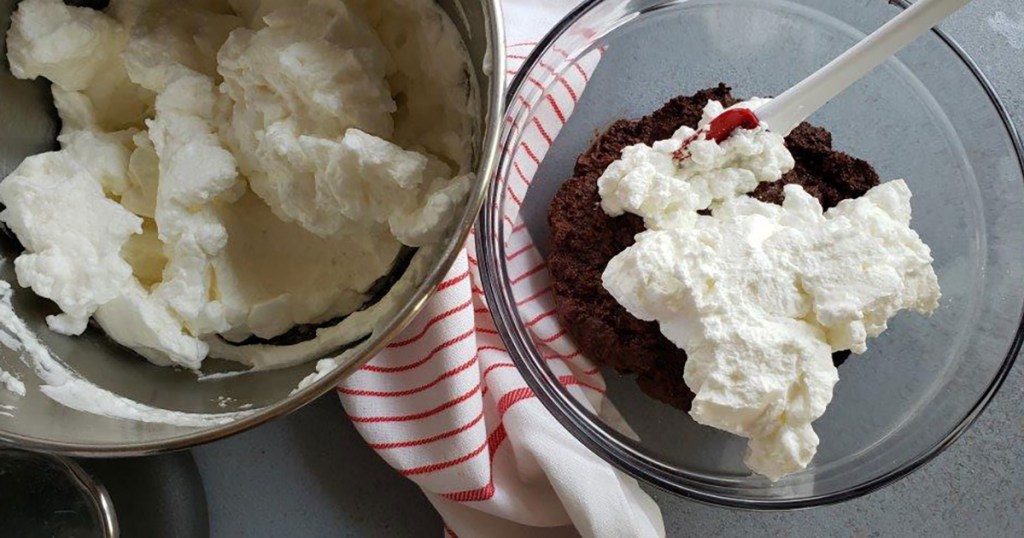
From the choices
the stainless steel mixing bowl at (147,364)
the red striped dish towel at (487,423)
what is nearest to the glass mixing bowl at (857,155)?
the red striped dish towel at (487,423)

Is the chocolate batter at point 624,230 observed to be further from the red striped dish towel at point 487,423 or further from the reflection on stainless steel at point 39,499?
the reflection on stainless steel at point 39,499

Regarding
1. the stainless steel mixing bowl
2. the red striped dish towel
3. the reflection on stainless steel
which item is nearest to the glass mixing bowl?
the red striped dish towel

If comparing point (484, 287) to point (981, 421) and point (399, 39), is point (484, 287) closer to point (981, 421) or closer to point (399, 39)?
point (399, 39)

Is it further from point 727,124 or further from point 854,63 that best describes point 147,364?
point 854,63

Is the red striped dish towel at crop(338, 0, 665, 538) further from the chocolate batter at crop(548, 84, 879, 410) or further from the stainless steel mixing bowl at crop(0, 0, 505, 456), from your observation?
the stainless steel mixing bowl at crop(0, 0, 505, 456)

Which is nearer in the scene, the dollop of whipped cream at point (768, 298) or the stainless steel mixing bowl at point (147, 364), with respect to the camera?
the stainless steel mixing bowl at point (147, 364)

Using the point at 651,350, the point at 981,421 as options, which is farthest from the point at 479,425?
the point at 981,421

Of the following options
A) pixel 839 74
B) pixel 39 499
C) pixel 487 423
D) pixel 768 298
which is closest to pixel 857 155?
pixel 839 74
